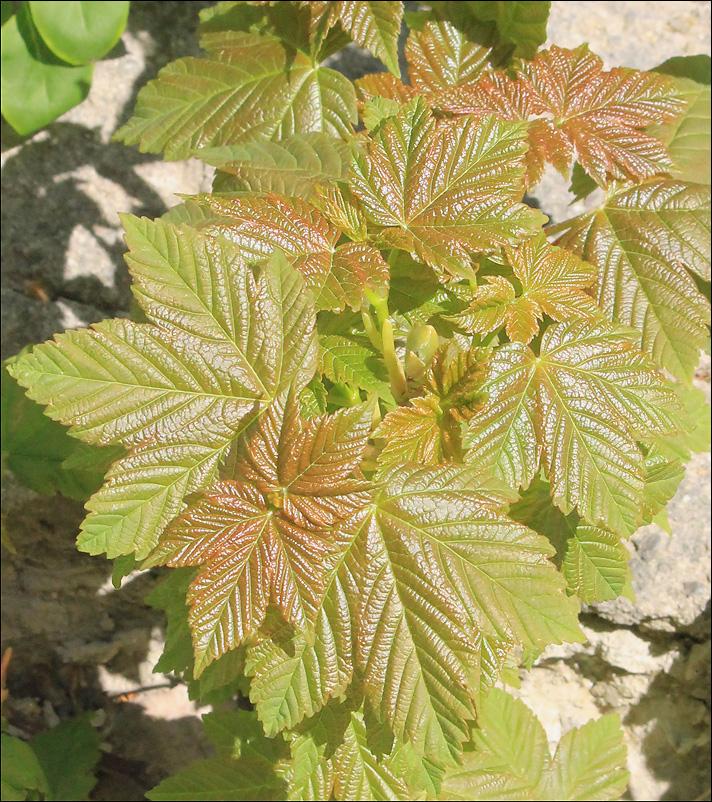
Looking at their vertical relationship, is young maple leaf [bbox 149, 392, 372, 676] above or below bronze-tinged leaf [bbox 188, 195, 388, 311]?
below

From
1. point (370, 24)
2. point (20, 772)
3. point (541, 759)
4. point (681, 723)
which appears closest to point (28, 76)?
point (370, 24)

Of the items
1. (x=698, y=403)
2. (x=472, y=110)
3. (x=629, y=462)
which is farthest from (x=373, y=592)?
(x=698, y=403)

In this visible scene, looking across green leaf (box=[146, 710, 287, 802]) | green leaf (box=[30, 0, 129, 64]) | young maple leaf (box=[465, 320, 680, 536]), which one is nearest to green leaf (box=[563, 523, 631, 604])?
young maple leaf (box=[465, 320, 680, 536])

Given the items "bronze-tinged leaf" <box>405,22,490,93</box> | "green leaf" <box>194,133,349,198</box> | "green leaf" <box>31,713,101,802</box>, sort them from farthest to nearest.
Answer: "green leaf" <box>31,713,101,802</box>
"bronze-tinged leaf" <box>405,22,490,93</box>
"green leaf" <box>194,133,349,198</box>

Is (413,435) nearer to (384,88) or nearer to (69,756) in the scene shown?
(384,88)

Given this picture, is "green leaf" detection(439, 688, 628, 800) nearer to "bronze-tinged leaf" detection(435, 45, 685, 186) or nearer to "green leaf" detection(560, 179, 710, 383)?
"green leaf" detection(560, 179, 710, 383)

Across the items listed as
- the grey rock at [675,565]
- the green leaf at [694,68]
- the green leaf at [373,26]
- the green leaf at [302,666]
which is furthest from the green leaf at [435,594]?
the green leaf at [694,68]

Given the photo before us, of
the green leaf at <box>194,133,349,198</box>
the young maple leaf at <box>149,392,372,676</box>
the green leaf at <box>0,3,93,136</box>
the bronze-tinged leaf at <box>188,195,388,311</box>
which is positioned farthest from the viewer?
the green leaf at <box>0,3,93,136</box>
